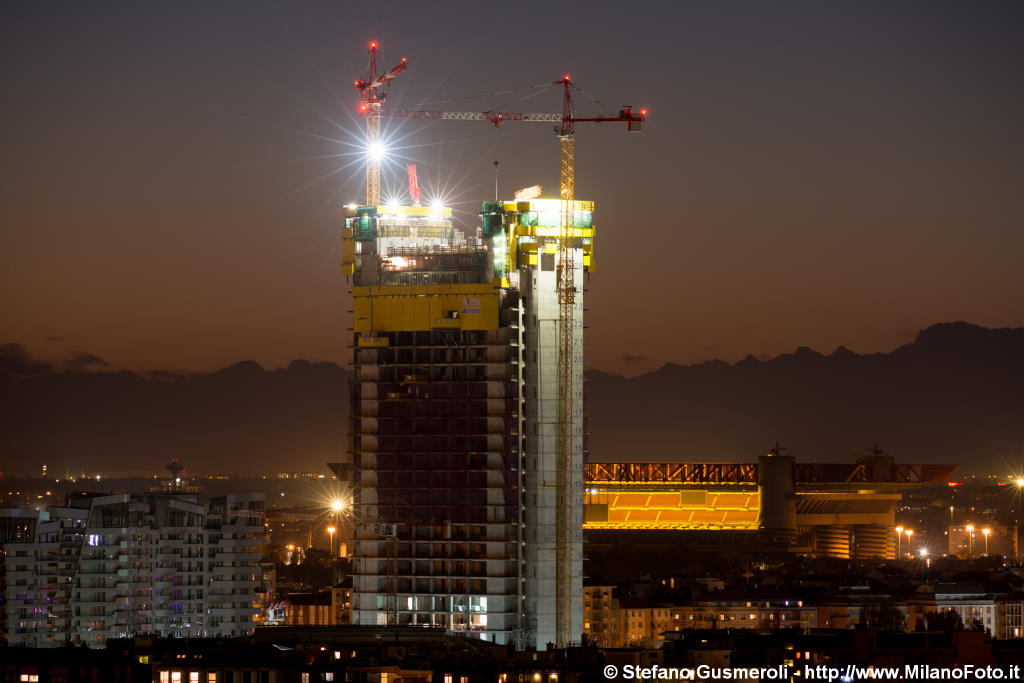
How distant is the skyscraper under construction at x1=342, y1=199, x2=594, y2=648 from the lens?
18638 cm

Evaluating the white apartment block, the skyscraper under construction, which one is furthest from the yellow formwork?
the white apartment block

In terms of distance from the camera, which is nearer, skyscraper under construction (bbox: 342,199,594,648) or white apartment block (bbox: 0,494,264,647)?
skyscraper under construction (bbox: 342,199,594,648)

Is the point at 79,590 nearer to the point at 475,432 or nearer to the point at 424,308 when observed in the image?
the point at 475,432

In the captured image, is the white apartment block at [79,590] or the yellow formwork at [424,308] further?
the white apartment block at [79,590]

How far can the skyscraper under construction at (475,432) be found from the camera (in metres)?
186

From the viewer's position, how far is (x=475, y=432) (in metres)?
187

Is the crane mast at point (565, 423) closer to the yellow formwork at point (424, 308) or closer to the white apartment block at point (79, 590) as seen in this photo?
the yellow formwork at point (424, 308)

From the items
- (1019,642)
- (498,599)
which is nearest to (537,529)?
(498,599)

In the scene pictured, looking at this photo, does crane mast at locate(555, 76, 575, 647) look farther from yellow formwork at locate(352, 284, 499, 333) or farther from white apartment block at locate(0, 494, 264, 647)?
white apartment block at locate(0, 494, 264, 647)

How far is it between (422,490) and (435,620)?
30.4 feet

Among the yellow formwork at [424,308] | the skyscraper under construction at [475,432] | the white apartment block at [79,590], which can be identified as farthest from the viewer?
the white apartment block at [79,590]

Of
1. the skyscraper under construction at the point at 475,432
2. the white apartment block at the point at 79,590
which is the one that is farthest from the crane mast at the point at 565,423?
the white apartment block at the point at 79,590

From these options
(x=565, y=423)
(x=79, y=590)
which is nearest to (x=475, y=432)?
(x=565, y=423)

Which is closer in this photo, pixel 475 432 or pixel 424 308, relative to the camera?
pixel 475 432
